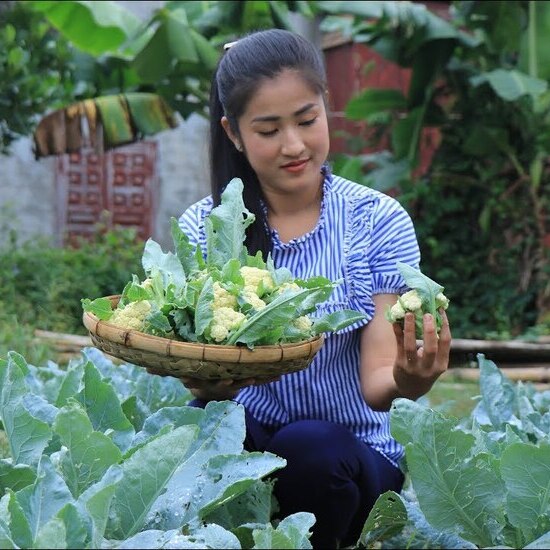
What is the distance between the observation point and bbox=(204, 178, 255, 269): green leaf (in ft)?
7.28

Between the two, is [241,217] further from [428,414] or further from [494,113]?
[494,113]

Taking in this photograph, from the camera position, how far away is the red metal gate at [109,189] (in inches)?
386

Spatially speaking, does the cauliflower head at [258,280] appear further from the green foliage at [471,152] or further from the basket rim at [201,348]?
the green foliage at [471,152]

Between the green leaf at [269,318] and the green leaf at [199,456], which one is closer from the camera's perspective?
the green leaf at [199,456]

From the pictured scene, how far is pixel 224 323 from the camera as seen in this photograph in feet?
6.18

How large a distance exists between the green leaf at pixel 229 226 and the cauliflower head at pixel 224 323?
318 mm

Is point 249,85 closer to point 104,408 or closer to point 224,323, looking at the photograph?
point 224,323

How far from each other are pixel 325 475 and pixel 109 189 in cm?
815

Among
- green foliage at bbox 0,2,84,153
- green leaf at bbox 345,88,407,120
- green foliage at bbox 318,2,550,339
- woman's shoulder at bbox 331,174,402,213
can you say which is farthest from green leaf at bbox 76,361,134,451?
green leaf at bbox 345,88,407,120

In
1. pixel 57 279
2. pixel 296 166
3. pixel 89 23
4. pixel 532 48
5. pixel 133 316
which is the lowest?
pixel 57 279

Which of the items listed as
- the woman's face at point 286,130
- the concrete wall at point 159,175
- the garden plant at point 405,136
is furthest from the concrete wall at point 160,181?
the woman's face at point 286,130

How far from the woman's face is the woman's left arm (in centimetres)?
38

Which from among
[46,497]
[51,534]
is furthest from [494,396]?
[51,534]

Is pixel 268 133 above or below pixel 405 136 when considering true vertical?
above
